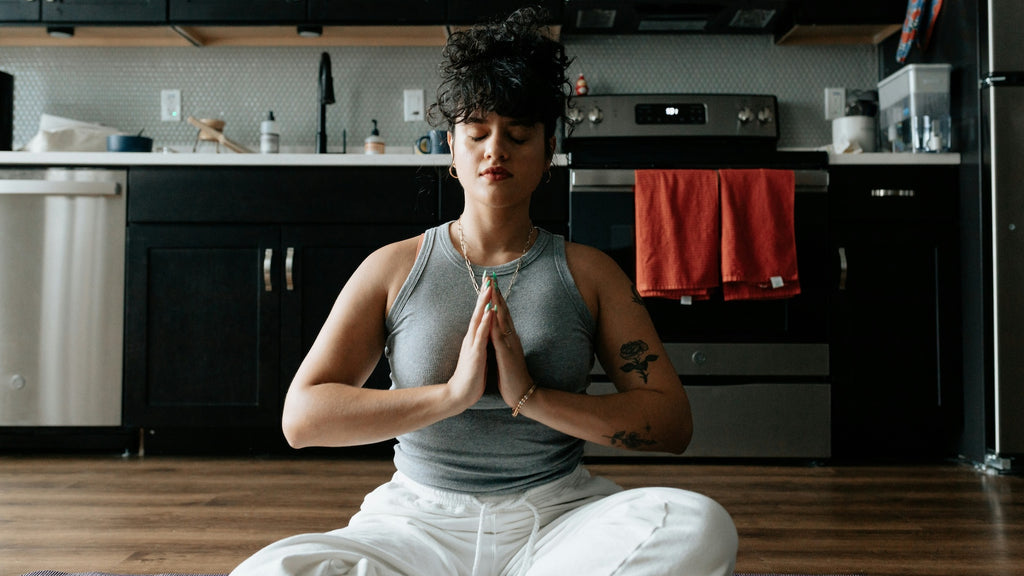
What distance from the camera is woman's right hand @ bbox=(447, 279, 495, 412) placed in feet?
3.02

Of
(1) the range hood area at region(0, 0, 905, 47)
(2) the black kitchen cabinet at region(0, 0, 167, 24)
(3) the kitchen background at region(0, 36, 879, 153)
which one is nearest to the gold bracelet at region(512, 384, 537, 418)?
(1) the range hood area at region(0, 0, 905, 47)

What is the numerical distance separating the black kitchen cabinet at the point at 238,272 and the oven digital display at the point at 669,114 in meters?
0.76

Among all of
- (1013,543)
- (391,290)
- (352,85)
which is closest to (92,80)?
(352,85)

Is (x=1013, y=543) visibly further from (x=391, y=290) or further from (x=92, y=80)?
(x=92, y=80)

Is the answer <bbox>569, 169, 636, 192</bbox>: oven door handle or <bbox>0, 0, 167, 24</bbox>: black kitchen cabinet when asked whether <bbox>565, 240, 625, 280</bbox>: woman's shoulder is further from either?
<bbox>0, 0, 167, 24</bbox>: black kitchen cabinet

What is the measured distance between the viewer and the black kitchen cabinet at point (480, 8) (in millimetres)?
2768

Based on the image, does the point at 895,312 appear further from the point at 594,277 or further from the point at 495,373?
the point at 495,373

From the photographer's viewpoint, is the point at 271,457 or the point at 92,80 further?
the point at 92,80

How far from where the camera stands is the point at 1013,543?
1601 millimetres

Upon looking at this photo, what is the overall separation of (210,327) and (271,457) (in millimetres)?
436

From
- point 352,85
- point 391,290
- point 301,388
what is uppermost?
point 352,85

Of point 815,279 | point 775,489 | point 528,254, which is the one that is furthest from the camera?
point 815,279

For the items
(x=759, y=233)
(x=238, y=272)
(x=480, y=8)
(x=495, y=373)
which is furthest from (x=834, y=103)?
(x=495, y=373)

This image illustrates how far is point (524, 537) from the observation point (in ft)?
3.31
